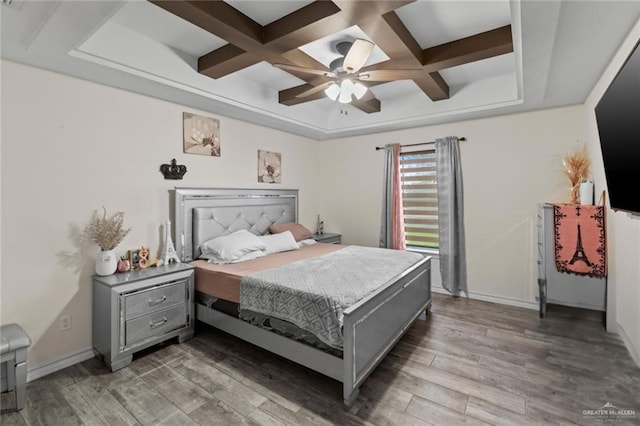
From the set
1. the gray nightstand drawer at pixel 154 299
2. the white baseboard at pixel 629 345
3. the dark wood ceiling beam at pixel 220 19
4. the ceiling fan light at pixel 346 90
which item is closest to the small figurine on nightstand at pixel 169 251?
the gray nightstand drawer at pixel 154 299

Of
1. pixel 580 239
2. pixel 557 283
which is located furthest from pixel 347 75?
pixel 557 283

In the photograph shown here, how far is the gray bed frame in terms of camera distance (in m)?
2.04

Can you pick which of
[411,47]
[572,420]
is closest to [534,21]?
[411,47]

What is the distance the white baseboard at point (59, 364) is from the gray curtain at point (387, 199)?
12.3ft

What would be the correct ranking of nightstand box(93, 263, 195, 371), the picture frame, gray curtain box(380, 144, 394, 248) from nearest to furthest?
nightstand box(93, 263, 195, 371) → the picture frame → gray curtain box(380, 144, 394, 248)

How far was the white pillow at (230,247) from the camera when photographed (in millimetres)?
3240

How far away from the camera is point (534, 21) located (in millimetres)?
1843

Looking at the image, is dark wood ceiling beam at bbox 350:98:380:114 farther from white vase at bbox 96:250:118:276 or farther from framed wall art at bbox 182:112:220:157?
white vase at bbox 96:250:118:276

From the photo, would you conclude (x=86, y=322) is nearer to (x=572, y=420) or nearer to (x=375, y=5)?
(x=375, y=5)

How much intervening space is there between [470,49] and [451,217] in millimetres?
2162

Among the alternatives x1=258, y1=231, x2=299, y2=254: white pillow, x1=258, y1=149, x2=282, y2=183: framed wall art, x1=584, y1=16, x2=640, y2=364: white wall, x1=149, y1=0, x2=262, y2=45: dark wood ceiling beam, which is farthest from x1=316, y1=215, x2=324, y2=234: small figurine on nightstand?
x1=584, y1=16, x2=640, y2=364: white wall

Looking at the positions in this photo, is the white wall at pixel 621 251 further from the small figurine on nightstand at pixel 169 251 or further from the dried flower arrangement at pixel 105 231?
the dried flower arrangement at pixel 105 231

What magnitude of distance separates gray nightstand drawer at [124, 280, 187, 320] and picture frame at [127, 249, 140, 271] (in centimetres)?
41

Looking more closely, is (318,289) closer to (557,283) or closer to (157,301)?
(157,301)
